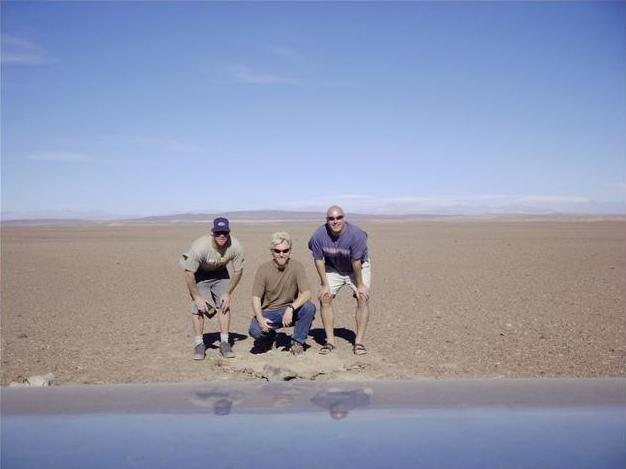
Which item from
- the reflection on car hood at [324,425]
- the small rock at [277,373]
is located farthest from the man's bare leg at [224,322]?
the reflection on car hood at [324,425]

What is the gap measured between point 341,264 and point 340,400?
14.7 ft

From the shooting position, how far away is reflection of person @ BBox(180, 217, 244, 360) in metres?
6.87

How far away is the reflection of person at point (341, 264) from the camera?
703cm

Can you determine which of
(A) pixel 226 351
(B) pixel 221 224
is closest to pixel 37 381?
(A) pixel 226 351

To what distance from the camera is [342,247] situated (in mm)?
7074

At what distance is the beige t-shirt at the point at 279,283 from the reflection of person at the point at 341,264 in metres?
0.31

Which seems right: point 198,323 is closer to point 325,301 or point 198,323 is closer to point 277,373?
point 325,301

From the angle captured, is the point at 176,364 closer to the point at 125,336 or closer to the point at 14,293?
the point at 125,336

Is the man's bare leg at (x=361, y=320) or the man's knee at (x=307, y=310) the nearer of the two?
the man's knee at (x=307, y=310)

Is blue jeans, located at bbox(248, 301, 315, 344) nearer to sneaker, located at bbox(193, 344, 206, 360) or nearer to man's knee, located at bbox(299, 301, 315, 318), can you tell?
man's knee, located at bbox(299, 301, 315, 318)

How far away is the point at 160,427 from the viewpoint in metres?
2.46

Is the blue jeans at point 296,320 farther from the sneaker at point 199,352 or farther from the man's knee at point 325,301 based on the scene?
the sneaker at point 199,352

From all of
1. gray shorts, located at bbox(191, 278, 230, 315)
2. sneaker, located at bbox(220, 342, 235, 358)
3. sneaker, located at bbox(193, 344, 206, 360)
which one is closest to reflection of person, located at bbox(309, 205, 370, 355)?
sneaker, located at bbox(220, 342, 235, 358)

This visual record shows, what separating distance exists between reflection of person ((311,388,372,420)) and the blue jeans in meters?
3.93
